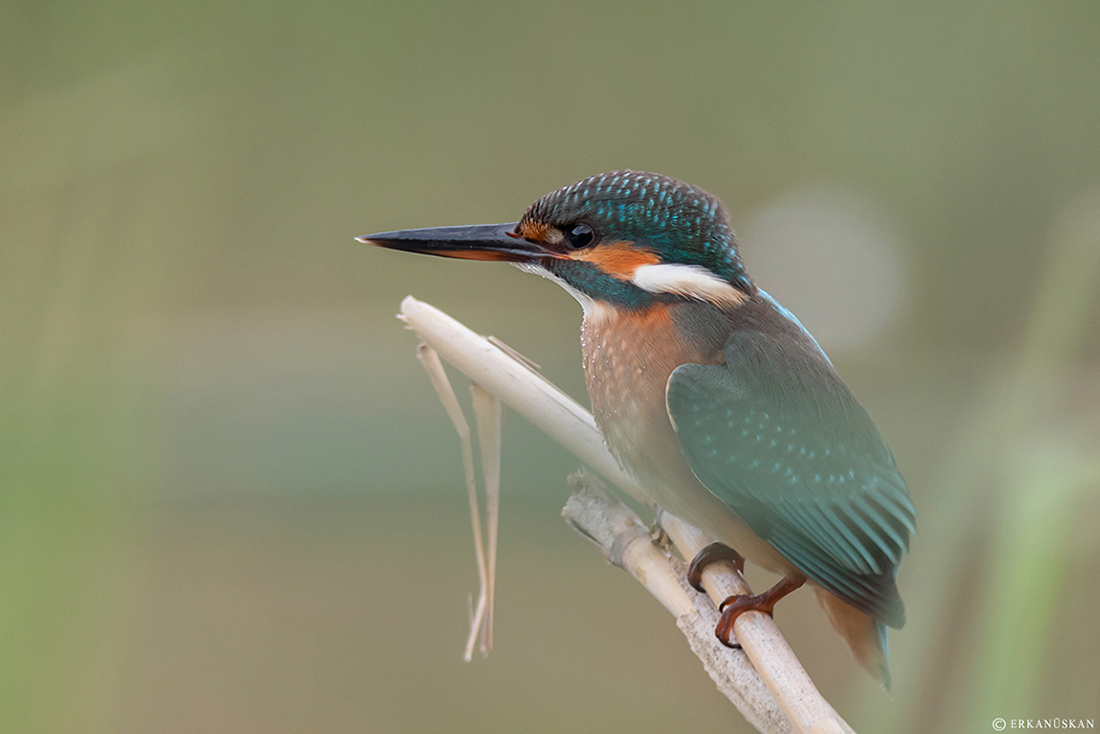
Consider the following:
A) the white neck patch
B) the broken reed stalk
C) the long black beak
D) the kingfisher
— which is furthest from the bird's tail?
the long black beak

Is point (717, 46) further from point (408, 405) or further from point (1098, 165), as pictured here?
point (408, 405)

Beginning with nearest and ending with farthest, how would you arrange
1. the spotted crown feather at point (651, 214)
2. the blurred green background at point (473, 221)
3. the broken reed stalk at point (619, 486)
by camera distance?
the broken reed stalk at point (619, 486)
the spotted crown feather at point (651, 214)
the blurred green background at point (473, 221)

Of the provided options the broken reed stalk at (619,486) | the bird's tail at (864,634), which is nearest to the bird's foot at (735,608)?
the broken reed stalk at (619,486)

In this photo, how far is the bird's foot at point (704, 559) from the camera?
651 mm

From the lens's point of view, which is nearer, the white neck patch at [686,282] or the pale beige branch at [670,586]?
the pale beige branch at [670,586]

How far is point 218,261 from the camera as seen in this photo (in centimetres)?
171

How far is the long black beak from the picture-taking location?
1.97ft

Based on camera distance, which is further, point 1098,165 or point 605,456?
point 1098,165

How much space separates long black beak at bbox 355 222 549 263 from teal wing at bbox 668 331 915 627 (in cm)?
15

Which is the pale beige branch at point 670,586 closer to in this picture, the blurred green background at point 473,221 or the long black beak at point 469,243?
the long black beak at point 469,243

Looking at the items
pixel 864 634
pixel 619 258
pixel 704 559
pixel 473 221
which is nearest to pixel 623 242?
pixel 619 258

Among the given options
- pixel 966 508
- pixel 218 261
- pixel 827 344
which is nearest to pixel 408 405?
pixel 218 261

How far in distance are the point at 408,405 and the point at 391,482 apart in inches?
6.2

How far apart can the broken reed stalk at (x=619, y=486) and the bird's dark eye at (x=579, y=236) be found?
0.10 meters
